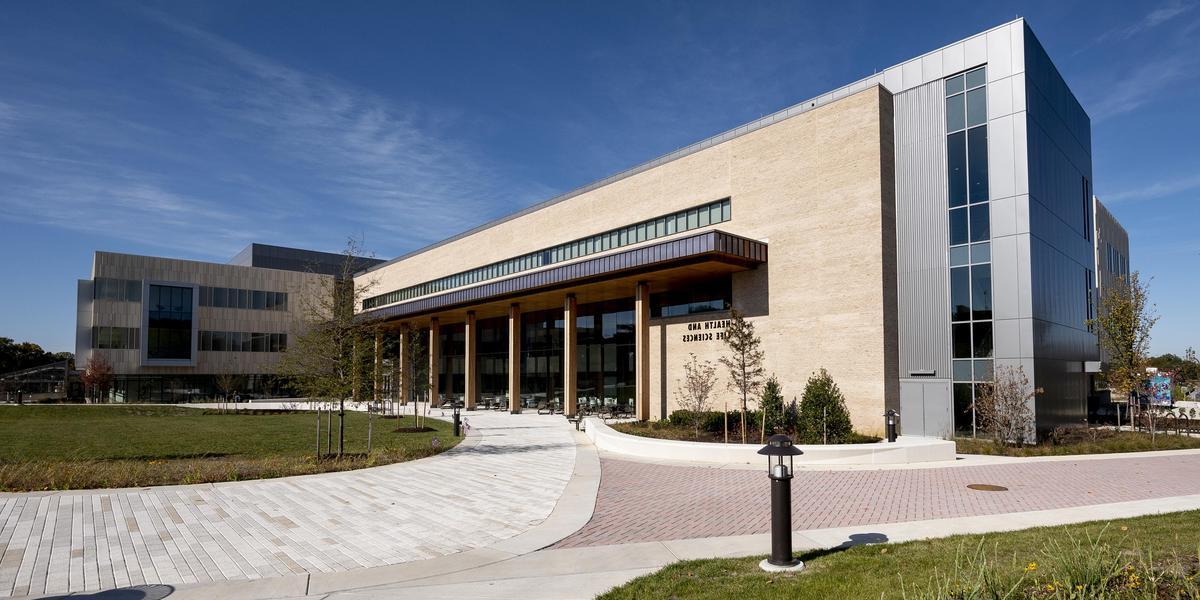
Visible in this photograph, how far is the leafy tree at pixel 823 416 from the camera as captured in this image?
2235 cm

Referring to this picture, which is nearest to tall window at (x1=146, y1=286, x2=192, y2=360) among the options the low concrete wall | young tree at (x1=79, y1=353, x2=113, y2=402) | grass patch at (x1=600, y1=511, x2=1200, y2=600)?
young tree at (x1=79, y1=353, x2=113, y2=402)

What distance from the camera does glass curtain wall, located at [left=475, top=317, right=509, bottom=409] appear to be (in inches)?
1976

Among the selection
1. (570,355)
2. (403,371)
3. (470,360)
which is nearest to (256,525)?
(570,355)

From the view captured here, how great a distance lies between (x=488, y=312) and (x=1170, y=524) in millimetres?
42647

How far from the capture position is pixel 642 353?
33594mm

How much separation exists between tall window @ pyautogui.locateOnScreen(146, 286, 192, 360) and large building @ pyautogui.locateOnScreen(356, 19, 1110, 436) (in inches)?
1896

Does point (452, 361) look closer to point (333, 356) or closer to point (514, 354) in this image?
point (514, 354)

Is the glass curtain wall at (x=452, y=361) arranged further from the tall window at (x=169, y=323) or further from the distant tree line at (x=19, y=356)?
the distant tree line at (x=19, y=356)

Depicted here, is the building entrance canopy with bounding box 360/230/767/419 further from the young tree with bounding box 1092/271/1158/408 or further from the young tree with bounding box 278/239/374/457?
the young tree with bounding box 1092/271/1158/408

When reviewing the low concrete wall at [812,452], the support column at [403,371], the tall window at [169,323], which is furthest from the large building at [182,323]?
the low concrete wall at [812,452]

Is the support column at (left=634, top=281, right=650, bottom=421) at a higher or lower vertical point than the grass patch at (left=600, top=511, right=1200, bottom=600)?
higher

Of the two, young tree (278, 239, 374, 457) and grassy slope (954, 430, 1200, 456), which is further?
grassy slope (954, 430, 1200, 456)

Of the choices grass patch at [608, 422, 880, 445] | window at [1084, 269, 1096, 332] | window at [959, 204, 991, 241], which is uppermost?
window at [959, 204, 991, 241]

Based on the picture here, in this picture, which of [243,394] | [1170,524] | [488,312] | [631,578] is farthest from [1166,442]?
[243,394]
